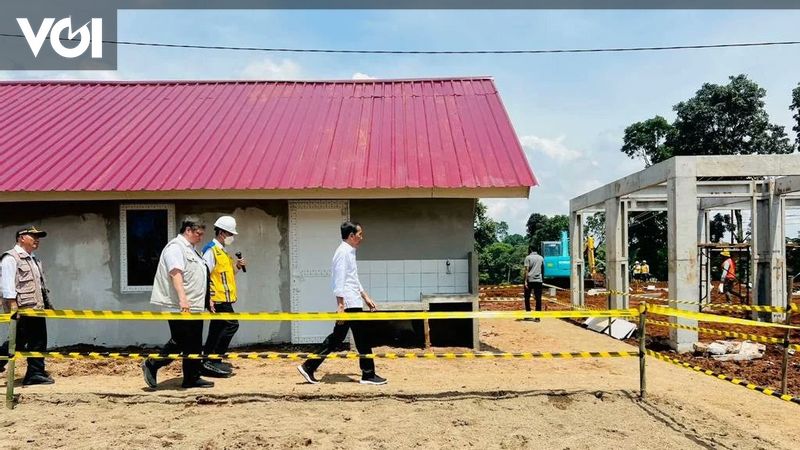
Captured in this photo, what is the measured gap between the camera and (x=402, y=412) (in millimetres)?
5391

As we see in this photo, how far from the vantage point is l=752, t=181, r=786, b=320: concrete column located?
43.5 feet

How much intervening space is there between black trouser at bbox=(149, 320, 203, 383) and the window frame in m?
3.30

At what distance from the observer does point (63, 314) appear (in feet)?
18.7

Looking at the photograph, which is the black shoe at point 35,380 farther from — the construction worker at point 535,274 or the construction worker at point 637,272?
the construction worker at point 637,272

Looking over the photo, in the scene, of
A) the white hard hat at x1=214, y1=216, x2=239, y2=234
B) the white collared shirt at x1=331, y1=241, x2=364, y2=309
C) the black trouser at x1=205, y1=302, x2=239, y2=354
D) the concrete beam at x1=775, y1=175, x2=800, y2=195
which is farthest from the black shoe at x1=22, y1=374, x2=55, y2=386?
the concrete beam at x1=775, y1=175, x2=800, y2=195

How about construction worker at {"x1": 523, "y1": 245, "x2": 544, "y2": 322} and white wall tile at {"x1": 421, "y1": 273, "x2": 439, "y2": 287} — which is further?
construction worker at {"x1": 523, "y1": 245, "x2": 544, "y2": 322}

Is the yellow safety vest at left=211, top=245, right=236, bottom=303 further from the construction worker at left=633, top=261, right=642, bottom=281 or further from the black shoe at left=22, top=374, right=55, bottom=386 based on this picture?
the construction worker at left=633, top=261, right=642, bottom=281

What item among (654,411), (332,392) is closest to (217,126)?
(332,392)

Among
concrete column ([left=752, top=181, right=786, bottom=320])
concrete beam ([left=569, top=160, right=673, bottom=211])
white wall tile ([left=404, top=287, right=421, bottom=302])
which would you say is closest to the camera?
white wall tile ([left=404, top=287, right=421, bottom=302])

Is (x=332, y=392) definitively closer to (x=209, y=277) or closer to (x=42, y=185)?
(x=209, y=277)

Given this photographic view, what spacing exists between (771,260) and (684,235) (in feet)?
17.5

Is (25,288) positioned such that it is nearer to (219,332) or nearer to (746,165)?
(219,332)

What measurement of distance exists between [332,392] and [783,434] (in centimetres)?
407

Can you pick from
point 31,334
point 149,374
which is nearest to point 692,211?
point 149,374
